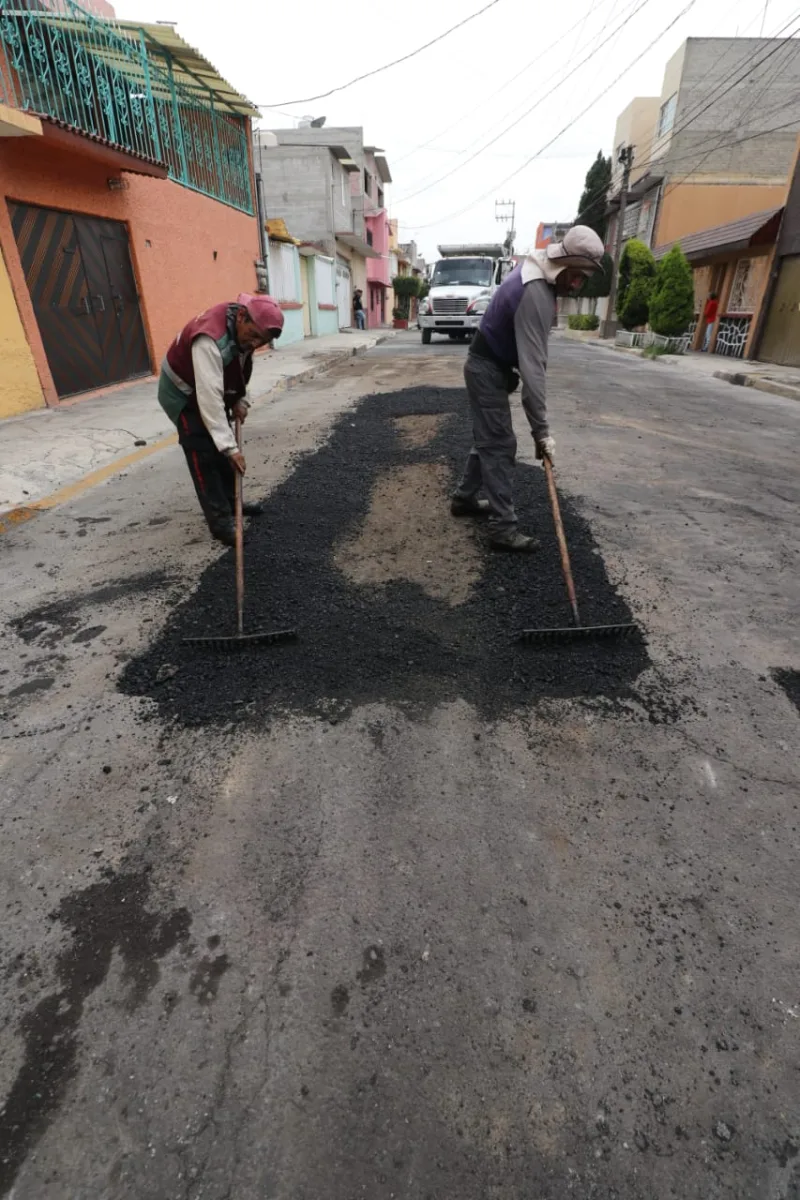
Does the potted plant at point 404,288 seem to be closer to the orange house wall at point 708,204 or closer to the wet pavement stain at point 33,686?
the orange house wall at point 708,204

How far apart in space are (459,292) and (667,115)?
59.6 ft

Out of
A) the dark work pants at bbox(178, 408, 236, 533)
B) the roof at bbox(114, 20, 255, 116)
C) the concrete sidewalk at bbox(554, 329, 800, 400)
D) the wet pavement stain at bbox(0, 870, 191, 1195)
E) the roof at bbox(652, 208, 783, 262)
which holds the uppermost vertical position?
the roof at bbox(114, 20, 255, 116)

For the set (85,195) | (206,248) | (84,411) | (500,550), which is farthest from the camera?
(206,248)

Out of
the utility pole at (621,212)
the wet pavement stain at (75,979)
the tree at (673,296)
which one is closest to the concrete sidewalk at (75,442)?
the wet pavement stain at (75,979)

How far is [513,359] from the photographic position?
366cm

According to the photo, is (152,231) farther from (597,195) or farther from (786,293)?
(597,195)

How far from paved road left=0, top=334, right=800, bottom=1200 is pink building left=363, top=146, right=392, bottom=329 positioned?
3772 centimetres

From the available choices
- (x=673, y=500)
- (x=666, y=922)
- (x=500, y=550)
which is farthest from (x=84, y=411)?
(x=666, y=922)

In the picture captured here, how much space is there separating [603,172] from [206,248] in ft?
123

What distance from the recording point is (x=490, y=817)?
6.62ft

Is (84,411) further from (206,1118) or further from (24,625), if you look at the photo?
(206,1118)

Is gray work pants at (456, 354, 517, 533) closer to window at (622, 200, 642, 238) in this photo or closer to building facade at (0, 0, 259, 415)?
building facade at (0, 0, 259, 415)

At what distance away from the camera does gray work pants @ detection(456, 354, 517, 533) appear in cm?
375

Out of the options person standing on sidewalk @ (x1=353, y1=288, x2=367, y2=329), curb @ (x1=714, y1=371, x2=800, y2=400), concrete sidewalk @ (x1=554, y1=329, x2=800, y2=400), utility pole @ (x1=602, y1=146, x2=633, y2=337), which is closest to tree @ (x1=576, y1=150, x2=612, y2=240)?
utility pole @ (x1=602, y1=146, x2=633, y2=337)
